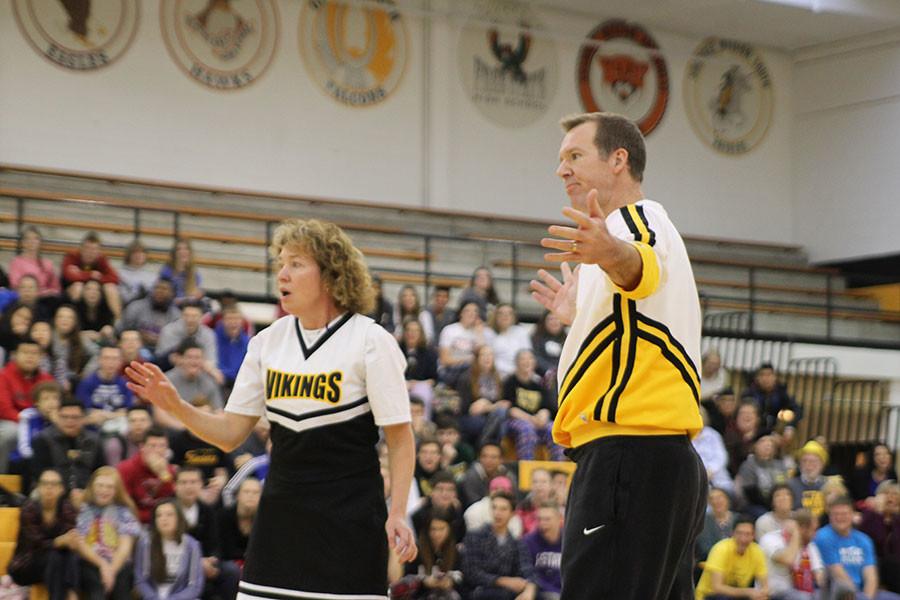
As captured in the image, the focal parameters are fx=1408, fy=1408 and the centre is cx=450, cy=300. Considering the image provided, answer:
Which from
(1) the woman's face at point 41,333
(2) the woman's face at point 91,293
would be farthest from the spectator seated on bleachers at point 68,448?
(2) the woman's face at point 91,293

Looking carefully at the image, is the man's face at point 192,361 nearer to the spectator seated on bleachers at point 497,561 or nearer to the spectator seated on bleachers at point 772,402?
the spectator seated on bleachers at point 497,561

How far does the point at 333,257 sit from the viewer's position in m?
4.68

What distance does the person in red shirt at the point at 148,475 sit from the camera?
30.7 ft

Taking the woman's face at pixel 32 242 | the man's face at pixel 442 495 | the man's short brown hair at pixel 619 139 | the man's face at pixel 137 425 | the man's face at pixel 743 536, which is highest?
the woman's face at pixel 32 242

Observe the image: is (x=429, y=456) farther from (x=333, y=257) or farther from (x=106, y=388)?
(x=333, y=257)

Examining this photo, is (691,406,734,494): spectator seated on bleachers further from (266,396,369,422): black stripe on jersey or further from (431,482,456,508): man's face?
(266,396,369,422): black stripe on jersey

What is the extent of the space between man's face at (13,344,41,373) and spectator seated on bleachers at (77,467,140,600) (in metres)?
1.56

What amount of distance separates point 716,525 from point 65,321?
5.46 m

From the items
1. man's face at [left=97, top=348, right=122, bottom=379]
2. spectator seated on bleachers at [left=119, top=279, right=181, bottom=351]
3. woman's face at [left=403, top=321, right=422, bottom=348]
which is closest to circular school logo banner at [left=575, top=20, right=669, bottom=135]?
woman's face at [left=403, top=321, right=422, bottom=348]

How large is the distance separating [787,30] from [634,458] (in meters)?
17.3

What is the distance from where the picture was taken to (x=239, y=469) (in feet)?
32.4

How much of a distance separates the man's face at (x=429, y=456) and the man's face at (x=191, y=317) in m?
2.19

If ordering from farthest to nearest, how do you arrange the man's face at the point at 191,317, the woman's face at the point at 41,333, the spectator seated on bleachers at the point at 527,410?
1. the spectator seated on bleachers at the point at 527,410
2. the man's face at the point at 191,317
3. the woman's face at the point at 41,333

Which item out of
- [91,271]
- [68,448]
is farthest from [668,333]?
[91,271]
